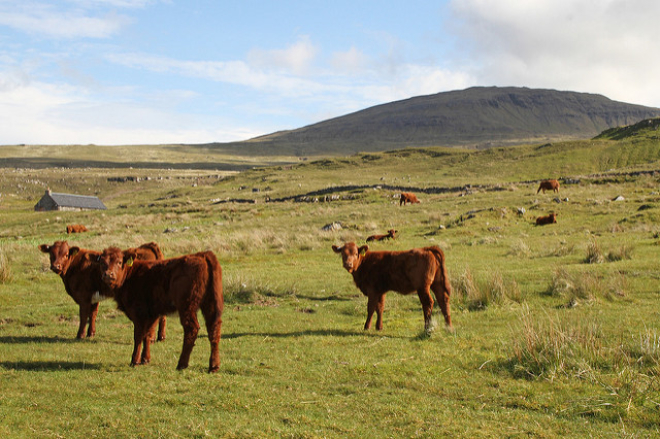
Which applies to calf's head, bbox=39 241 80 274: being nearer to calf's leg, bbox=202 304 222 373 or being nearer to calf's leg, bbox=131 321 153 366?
calf's leg, bbox=131 321 153 366

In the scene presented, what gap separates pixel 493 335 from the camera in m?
10.5

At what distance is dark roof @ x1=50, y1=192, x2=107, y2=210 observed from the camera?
6788 centimetres

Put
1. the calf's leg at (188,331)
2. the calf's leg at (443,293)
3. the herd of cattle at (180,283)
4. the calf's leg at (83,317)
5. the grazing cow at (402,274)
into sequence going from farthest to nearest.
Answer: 1. the calf's leg at (443,293)
2. the calf's leg at (83,317)
3. the grazing cow at (402,274)
4. the herd of cattle at (180,283)
5. the calf's leg at (188,331)

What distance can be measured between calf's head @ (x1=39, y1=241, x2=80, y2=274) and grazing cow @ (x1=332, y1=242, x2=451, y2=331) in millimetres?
6024

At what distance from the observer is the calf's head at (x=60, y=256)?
11.4 meters

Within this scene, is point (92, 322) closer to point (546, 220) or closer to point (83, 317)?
point (83, 317)

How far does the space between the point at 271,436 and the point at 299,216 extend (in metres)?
34.6

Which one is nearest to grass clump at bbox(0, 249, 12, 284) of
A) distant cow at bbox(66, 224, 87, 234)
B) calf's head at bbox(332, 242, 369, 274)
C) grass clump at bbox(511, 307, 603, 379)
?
calf's head at bbox(332, 242, 369, 274)

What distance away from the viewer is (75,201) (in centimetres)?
7125

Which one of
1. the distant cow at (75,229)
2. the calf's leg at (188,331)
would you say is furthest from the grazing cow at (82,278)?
the distant cow at (75,229)

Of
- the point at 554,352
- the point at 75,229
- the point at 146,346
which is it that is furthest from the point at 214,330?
the point at 75,229

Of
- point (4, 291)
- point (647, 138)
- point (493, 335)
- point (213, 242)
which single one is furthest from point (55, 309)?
point (647, 138)

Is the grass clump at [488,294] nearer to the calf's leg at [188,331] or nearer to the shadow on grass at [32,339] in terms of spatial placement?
the calf's leg at [188,331]

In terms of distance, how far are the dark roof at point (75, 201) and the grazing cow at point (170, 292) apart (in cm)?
6517
